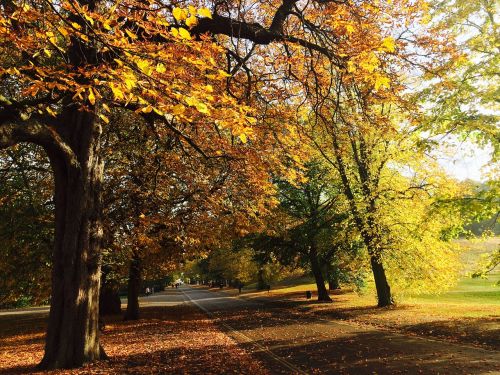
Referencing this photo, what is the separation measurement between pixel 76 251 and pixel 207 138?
6.25m

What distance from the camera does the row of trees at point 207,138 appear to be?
587 cm

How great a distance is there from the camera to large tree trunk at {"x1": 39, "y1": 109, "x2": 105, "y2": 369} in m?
8.68

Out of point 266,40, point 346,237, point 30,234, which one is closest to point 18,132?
point 266,40

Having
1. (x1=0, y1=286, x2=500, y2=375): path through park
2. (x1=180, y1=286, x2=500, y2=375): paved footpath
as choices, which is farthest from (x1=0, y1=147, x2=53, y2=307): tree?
(x1=180, y1=286, x2=500, y2=375): paved footpath

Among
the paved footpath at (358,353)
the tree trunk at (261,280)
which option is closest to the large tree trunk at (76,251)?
the paved footpath at (358,353)

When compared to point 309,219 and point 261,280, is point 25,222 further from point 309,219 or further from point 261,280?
point 261,280

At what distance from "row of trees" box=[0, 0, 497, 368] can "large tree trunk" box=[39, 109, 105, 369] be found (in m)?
Result: 0.04

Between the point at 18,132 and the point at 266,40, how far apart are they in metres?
5.46

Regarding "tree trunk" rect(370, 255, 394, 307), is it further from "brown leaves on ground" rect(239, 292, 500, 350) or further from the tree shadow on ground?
the tree shadow on ground

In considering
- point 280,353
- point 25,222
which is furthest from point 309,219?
point 25,222

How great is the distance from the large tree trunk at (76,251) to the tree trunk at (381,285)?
1676 centimetres

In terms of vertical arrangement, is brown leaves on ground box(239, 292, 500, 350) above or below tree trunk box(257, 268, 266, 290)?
below

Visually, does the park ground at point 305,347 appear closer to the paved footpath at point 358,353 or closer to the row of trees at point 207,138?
the paved footpath at point 358,353

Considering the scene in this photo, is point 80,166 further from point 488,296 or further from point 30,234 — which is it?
point 488,296
